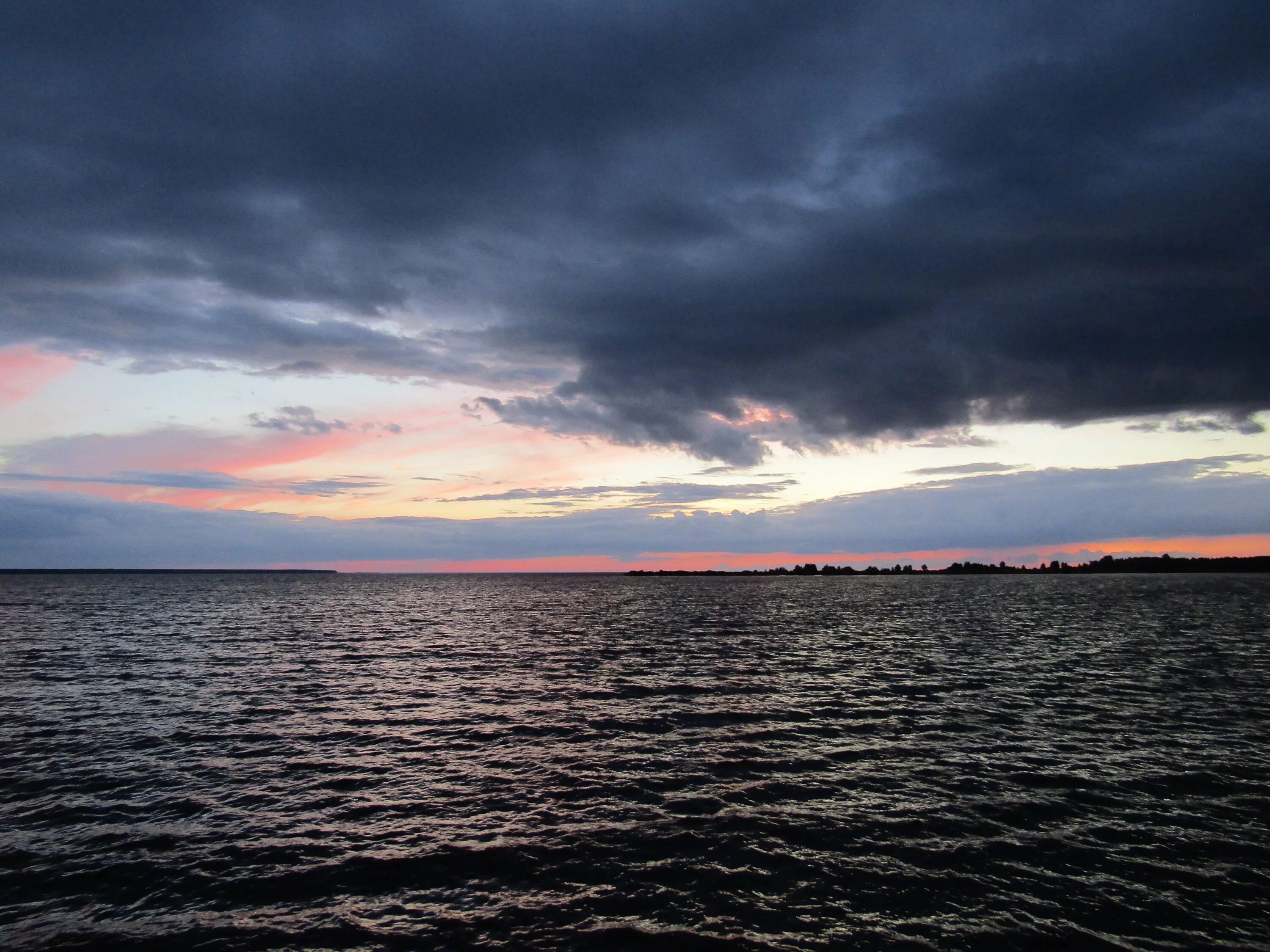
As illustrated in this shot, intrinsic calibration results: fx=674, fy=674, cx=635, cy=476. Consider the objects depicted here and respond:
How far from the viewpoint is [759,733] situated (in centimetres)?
2847

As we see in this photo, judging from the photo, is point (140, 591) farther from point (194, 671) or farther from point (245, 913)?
point (245, 913)

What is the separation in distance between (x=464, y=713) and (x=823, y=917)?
22.7 metres

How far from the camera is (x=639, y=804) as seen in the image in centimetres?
2034

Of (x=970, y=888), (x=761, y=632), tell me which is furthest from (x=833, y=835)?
(x=761, y=632)

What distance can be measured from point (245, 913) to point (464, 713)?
18753 mm

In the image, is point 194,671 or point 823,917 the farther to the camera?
point 194,671

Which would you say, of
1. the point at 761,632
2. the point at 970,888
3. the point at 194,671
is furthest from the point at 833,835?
the point at 761,632

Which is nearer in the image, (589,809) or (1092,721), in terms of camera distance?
(589,809)

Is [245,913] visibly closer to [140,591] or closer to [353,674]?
[353,674]

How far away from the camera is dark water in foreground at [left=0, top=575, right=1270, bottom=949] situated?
45.8 ft

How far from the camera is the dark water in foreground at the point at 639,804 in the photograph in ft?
45.8

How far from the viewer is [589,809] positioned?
19.9 meters

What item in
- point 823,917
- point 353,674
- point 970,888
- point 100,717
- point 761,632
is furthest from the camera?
point 761,632

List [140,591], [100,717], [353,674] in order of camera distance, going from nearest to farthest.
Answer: [100,717]
[353,674]
[140,591]
